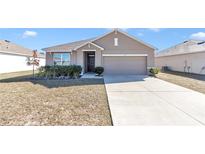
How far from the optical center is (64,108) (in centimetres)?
678

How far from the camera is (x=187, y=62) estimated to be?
981 inches

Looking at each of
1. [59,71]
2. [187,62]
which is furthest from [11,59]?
[187,62]

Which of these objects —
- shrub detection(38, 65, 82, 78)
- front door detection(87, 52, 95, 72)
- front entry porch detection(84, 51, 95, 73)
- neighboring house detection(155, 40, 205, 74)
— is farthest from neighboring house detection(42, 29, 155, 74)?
neighboring house detection(155, 40, 205, 74)

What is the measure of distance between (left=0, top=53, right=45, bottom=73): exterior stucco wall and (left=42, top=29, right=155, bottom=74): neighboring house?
7180mm

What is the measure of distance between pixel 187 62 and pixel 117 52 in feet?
36.5

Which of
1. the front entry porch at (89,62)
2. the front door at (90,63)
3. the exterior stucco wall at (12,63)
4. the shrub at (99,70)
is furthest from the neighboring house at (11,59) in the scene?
the shrub at (99,70)

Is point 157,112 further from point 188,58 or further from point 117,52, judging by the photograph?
point 188,58
